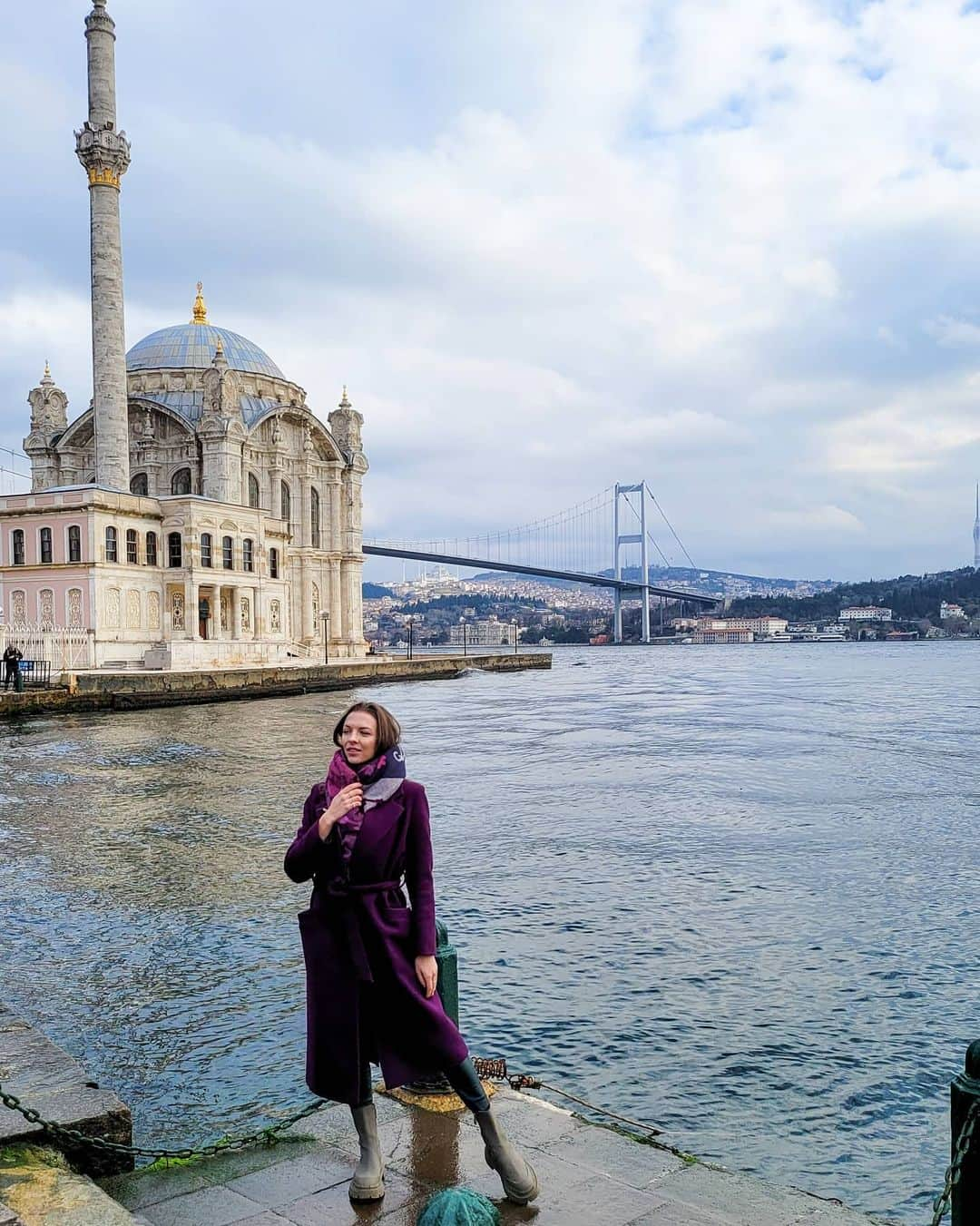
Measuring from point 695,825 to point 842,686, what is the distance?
29.3 meters

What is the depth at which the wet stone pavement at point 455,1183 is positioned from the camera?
113 inches

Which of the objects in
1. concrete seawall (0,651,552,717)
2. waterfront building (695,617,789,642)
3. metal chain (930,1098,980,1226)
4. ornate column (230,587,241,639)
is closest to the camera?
metal chain (930,1098,980,1226)

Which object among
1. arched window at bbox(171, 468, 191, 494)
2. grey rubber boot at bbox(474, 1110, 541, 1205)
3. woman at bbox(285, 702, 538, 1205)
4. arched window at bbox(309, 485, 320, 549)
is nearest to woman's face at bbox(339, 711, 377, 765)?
woman at bbox(285, 702, 538, 1205)

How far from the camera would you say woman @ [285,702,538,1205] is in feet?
9.45

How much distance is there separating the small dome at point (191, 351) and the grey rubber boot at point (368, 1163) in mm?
46178

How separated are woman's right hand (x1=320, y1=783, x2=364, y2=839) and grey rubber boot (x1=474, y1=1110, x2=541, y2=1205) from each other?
0.87m

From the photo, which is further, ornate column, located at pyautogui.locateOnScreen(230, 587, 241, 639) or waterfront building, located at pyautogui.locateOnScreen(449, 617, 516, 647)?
waterfront building, located at pyautogui.locateOnScreen(449, 617, 516, 647)

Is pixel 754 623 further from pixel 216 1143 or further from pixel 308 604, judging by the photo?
pixel 216 1143

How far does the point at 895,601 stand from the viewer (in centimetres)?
13188

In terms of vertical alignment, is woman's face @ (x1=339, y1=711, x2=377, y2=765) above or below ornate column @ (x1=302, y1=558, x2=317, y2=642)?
below

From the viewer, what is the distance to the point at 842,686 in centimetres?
3800

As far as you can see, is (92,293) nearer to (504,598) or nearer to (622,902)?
(622,902)

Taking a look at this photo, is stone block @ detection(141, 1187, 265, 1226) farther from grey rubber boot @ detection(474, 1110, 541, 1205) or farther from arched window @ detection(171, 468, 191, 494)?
arched window @ detection(171, 468, 191, 494)

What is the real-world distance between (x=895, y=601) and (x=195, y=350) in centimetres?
10462
